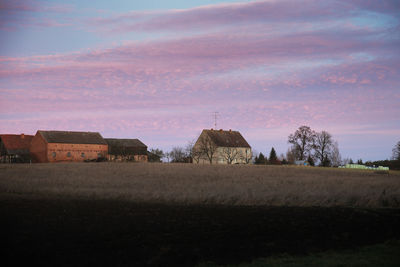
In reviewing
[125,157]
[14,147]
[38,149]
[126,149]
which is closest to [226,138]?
[126,149]

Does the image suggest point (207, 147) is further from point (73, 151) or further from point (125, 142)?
point (73, 151)

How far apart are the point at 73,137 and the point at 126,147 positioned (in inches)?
441

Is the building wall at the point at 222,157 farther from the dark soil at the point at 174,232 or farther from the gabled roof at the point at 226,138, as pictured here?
the dark soil at the point at 174,232

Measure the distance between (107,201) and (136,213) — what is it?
566 cm

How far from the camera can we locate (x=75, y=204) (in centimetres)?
2539

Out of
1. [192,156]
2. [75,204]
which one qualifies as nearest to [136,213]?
[75,204]

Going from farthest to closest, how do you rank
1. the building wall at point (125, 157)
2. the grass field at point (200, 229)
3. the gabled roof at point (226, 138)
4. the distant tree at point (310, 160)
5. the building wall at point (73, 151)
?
1. the gabled roof at point (226, 138)
2. the distant tree at point (310, 160)
3. the building wall at point (125, 157)
4. the building wall at point (73, 151)
5. the grass field at point (200, 229)

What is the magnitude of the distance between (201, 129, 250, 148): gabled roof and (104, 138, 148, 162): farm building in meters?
14.4

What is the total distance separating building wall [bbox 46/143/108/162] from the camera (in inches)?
3418

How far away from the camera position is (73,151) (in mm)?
89250

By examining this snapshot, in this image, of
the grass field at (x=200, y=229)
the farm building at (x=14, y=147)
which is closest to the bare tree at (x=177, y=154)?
the farm building at (x=14, y=147)

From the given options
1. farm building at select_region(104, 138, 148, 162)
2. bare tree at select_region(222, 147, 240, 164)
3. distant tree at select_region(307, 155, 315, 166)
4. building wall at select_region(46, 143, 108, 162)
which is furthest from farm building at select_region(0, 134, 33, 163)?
distant tree at select_region(307, 155, 315, 166)

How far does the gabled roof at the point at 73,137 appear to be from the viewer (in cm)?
8788

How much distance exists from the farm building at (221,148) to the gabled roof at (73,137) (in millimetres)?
19797
